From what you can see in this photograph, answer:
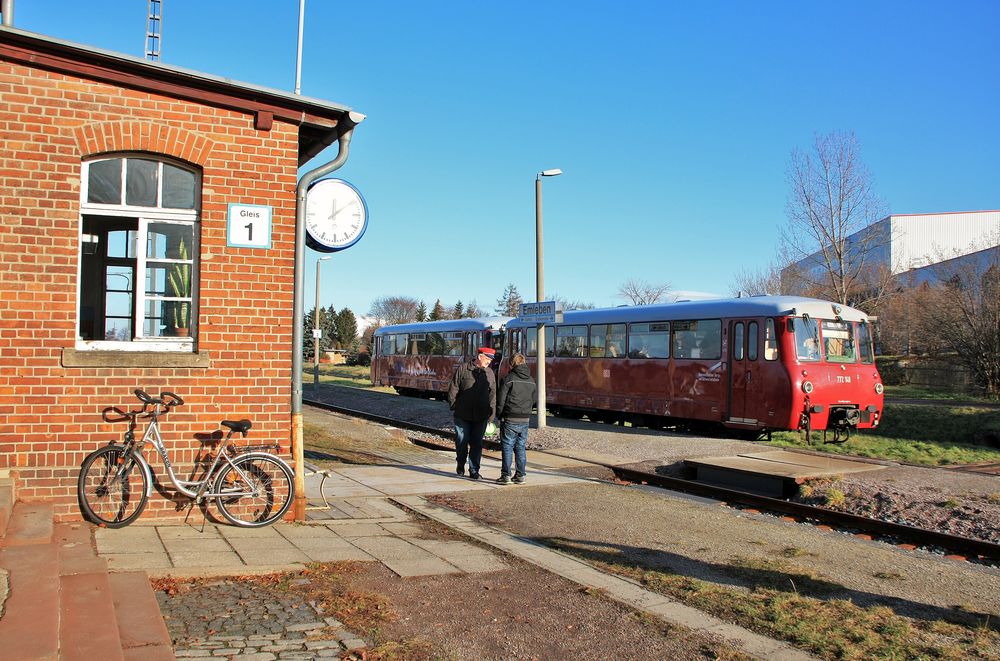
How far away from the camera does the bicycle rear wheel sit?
684 centimetres

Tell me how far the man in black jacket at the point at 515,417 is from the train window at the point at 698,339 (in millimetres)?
7648

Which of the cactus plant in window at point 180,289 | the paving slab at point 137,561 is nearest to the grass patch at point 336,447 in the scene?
the cactus plant in window at point 180,289

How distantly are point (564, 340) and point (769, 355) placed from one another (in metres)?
7.59

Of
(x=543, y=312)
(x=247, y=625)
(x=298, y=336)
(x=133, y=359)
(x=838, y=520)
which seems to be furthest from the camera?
(x=543, y=312)

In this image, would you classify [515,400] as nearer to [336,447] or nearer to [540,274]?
[336,447]

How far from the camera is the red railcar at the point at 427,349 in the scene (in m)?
28.9

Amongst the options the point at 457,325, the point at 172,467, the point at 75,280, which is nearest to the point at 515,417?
the point at 172,467

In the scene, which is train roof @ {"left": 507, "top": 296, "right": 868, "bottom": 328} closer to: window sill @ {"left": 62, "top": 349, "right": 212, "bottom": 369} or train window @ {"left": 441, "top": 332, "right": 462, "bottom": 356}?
train window @ {"left": 441, "top": 332, "right": 462, "bottom": 356}

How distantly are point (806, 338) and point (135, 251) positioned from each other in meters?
13.1

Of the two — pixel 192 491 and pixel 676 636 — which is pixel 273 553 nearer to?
pixel 192 491

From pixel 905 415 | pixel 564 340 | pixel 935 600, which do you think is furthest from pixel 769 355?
pixel 935 600

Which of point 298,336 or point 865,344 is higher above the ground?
point 865,344

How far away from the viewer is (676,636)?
5.00 m

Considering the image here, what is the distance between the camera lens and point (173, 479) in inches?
277
